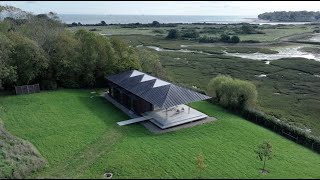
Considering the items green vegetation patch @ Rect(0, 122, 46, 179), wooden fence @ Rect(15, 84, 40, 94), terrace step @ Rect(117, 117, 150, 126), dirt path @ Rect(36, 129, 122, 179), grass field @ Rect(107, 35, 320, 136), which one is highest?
wooden fence @ Rect(15, 84, 40, 94)

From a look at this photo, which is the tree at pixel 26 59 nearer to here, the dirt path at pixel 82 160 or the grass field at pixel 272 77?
the dirt path at pixel 82 160

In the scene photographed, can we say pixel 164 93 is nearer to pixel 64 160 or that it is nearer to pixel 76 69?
pixel 64 160

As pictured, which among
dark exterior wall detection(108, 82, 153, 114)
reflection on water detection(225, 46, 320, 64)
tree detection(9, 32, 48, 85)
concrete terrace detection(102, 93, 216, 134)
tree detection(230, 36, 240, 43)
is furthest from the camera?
tree detection(230, 36, 240, 43)

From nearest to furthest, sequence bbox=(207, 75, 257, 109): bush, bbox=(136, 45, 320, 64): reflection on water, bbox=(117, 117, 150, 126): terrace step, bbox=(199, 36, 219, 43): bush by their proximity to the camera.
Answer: bbox=(117, 117, 150, 126): terrace step → bbox=(207, 75, 257, 109): bush → bbox=(136, 45, 320, 64): reflection on water → bbox=(199, 36, 219, 43): bush

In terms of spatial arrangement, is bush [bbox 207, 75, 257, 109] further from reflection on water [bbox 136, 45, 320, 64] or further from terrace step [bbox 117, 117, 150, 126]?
reflection on water [bbox 136, 45, 320, 64]

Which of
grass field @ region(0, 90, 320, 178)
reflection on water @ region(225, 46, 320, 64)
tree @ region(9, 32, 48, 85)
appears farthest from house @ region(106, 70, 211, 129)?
reflection on water @ region(225, 46, 320, 64)

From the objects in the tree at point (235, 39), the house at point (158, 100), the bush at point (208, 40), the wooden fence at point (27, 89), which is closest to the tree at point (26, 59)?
the wooden fence at point (27, 89)

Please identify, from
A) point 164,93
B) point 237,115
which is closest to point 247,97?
point 237,115

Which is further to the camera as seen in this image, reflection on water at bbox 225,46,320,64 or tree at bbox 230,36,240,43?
tree at bbox 230,36,240,43
